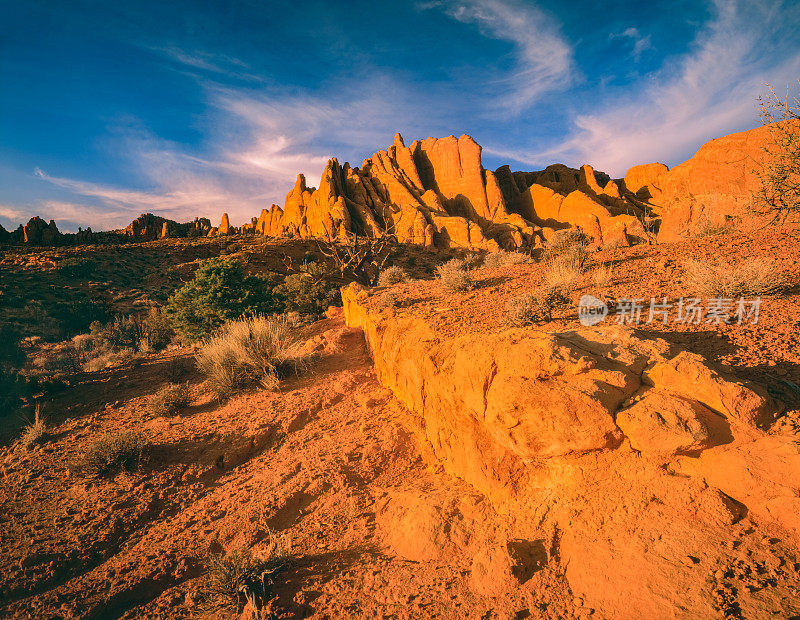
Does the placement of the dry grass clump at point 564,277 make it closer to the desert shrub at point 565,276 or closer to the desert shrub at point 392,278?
the desert shrub at point 565,276

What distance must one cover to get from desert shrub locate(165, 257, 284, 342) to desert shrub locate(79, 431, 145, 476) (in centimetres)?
666

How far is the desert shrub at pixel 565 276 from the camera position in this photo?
18.9 ft

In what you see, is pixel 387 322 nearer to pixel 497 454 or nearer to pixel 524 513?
pixel 497 454

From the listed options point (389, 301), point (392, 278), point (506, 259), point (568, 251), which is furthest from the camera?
point (392, 278)

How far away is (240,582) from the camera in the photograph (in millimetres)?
3537

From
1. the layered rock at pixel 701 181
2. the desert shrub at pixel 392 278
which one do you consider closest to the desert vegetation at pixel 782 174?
the desert shrub at pixel 392 278

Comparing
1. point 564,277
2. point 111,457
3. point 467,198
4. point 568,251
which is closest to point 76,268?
point 111,457

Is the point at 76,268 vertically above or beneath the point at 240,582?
above

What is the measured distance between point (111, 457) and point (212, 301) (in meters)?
7.89

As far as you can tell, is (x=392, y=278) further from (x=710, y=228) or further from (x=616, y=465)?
(x=710, y=228)

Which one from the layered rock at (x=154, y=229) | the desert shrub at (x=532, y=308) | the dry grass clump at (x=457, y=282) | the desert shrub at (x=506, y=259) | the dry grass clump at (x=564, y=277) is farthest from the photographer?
the layered rock at (x=154, y=229)

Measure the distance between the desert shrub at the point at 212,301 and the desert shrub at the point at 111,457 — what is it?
6.66m

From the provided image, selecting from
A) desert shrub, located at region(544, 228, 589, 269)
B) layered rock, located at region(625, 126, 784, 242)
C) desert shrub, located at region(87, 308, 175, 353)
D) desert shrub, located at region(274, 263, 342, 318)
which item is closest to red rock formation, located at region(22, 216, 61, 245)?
desert shrub, located at region(87, 308, 175, 353)

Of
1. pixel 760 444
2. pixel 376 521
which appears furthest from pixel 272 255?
pixel 760 444
